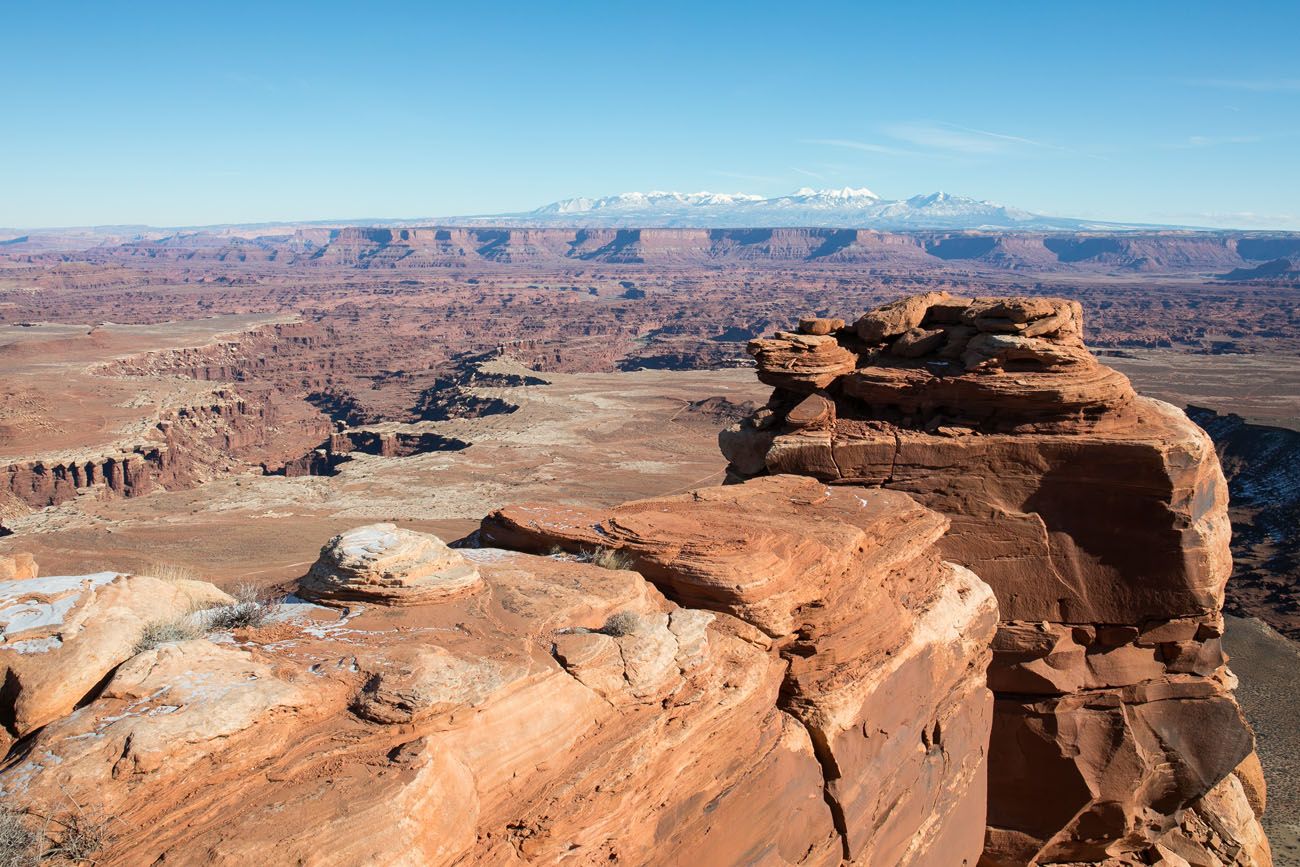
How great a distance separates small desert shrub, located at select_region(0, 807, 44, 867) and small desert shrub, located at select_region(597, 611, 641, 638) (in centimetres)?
421

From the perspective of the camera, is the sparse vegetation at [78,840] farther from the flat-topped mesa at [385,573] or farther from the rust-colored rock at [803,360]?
the rust-colored rock at [803,360]

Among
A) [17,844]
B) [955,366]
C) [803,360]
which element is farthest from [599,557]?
[955,366]

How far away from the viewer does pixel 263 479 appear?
54281 mm

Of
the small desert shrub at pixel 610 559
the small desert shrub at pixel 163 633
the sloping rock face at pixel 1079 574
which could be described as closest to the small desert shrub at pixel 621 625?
the small desert shrub at pixel 610 559

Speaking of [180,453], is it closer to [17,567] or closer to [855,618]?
[17,567]

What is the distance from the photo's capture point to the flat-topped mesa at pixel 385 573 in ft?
26.5

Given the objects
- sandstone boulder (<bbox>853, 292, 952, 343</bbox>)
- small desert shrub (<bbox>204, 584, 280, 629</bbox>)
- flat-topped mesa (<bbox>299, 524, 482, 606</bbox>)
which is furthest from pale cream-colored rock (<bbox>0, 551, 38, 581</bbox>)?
sandstone boulder (<bbox>853, 292, 952, 343</bbox>)

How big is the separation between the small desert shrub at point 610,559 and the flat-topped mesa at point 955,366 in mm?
6579

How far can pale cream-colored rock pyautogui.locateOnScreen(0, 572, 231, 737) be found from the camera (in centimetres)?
609

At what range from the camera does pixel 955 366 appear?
14.7 m

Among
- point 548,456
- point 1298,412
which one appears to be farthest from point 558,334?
point 1298,412

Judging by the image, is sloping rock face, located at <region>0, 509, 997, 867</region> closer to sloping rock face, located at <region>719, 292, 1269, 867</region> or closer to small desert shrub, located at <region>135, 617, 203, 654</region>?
small desert shrub, located at <region>135, 617, 203, 654</region>

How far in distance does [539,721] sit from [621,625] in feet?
4.46

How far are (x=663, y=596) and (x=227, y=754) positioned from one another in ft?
15.0
